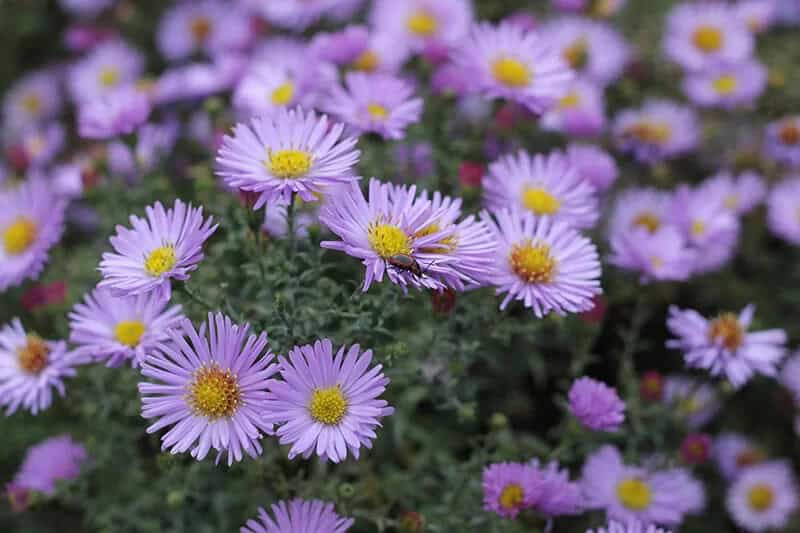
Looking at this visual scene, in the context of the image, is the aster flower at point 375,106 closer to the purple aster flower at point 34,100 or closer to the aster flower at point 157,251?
the aster flower at point 157,251

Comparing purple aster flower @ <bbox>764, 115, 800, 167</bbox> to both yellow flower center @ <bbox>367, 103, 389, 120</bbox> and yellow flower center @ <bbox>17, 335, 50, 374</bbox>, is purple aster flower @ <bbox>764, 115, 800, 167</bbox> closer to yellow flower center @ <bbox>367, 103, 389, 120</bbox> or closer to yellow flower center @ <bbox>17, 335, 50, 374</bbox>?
yellow flower center @ <bbox>367, 103, 389, 120</bbox>

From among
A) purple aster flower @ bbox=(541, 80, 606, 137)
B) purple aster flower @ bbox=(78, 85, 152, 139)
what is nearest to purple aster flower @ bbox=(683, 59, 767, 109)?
purple aster flower @ bbox=(541, 80, 606, 137)

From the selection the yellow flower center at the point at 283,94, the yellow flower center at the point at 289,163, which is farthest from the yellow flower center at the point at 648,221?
the yellow flower center at the point at 289,163

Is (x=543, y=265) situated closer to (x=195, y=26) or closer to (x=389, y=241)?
(x=389, y=241)

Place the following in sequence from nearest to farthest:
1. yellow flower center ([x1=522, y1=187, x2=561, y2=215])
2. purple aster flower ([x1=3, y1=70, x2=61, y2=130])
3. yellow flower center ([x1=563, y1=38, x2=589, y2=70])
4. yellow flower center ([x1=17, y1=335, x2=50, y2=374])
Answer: yellow flower center ([x1=17, y1=335, x2=50, y2=374]) → yellow flower center ([x1=522, y1=187, x2=561, y2=215]) → yellow flower center ([x1=563, y1=38, x2=589, y2=70]) → purple aster flower ([x1=3, y1=70, x2=61, y2=130])

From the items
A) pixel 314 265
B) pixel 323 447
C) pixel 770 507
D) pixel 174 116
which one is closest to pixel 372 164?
pixel 314 265

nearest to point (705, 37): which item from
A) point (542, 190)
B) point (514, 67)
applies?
point (514, 67)
